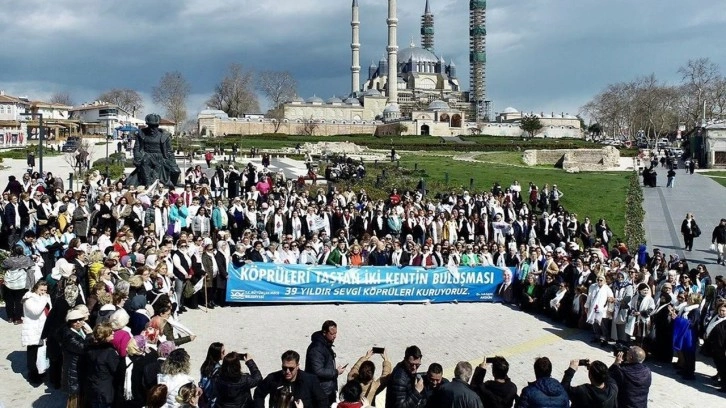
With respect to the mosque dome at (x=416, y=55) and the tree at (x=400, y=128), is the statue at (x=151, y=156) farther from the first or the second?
the mosque dome at (x=416, y=55)

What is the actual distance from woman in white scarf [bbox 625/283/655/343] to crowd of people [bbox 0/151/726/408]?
0.03 meters

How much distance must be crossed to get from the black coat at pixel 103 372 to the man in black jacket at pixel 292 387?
5.22ft

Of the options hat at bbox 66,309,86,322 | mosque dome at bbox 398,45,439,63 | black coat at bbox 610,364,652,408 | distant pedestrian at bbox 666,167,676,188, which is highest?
mosque dome at bbox 398,45,439,63

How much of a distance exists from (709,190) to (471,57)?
372 feet

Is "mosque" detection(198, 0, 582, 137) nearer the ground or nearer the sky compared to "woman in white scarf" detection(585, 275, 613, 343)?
nearer the sky

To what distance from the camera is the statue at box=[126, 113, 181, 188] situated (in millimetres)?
17703

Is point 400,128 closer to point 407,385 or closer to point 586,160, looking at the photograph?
point 586,160

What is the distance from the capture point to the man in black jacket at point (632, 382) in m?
6.64

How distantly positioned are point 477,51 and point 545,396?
139765mm

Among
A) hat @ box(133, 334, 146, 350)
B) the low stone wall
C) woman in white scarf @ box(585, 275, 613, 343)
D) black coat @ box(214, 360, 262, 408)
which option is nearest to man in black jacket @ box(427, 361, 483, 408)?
black coat @ box(214, 360, 262, 408)

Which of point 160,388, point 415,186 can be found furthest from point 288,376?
point 415,186

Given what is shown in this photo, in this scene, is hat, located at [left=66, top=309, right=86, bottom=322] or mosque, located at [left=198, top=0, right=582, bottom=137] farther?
mosque, located at [left=198, top=0, right=582, bottom=137]

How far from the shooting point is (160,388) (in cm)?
514

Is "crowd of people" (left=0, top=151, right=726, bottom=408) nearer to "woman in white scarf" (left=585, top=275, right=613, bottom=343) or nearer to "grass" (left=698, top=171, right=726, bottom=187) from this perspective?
"woman in white scarf" (left=585, top=275, right=613, bottom=343)
